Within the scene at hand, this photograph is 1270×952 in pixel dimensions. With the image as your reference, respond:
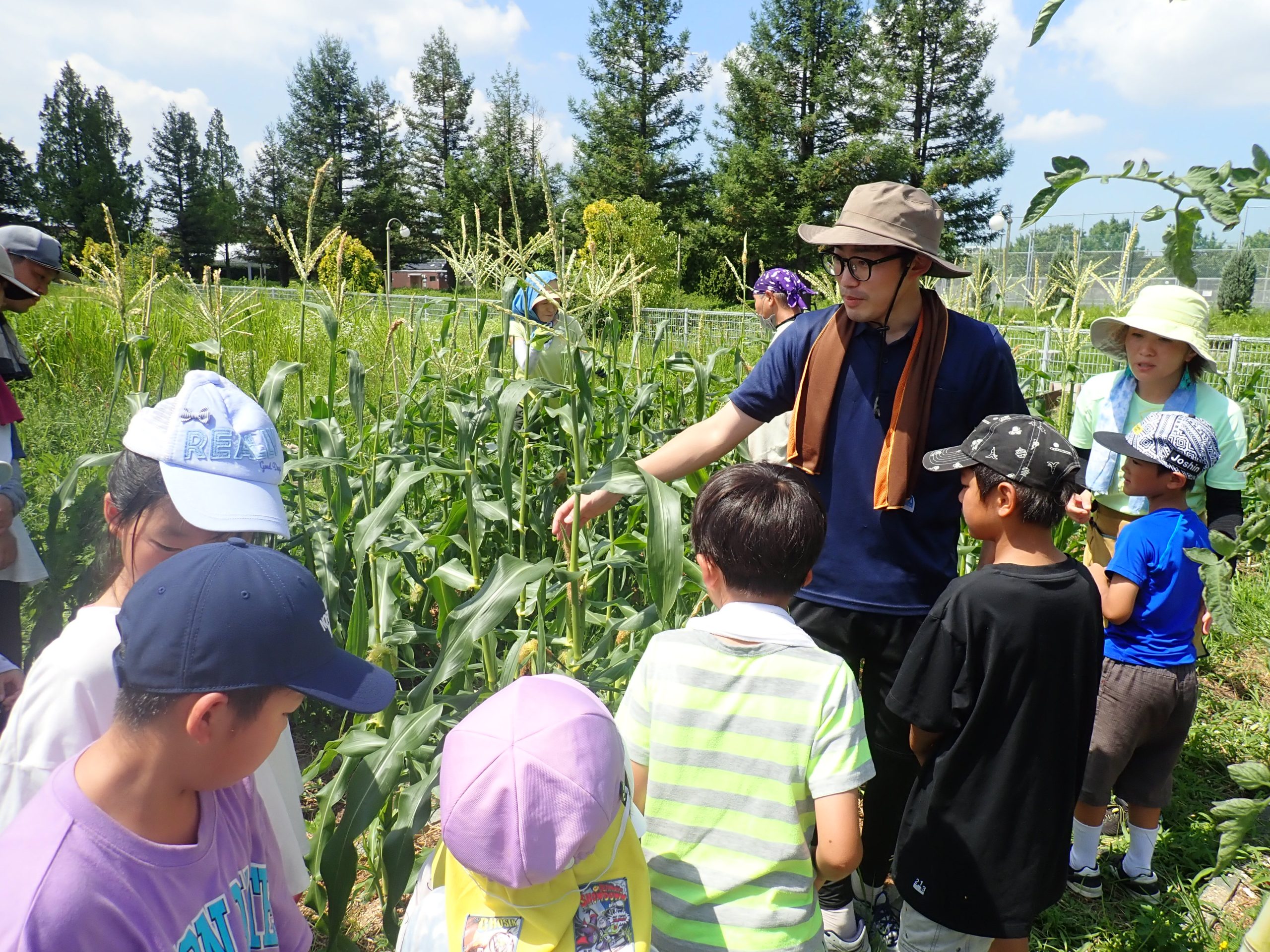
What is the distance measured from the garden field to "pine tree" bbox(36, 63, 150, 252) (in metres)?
46.1

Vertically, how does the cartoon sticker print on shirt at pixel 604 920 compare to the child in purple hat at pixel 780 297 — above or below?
below

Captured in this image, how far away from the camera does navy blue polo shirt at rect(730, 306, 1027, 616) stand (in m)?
2.19

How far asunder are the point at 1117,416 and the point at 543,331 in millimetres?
2020

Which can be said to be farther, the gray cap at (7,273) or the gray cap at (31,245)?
the gray cap at (31,245)

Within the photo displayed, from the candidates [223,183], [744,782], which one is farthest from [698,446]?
[223,183]

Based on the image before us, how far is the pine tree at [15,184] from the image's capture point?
41.6 m

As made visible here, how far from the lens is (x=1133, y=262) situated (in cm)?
2588

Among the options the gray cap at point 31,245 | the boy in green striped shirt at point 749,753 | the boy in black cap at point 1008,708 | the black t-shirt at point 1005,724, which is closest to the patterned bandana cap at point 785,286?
the boy in black cap at point 1008,708

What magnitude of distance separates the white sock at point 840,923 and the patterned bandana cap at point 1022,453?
1166 mm

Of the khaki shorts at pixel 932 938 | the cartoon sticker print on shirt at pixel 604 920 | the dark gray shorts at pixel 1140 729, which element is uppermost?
the cartoon sticker print on shirt at pixel 604 920

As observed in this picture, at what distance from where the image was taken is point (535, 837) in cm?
103

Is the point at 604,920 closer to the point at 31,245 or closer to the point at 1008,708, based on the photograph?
the point at 1008,708

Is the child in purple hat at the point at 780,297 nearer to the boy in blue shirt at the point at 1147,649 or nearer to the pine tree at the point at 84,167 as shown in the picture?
the boy in blue shirt at the point at 1147,649

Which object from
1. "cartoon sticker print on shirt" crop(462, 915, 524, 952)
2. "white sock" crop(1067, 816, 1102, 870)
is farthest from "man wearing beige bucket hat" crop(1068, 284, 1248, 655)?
"cartoon sticker print on shirt" crop(462, 915, 524, 952)
